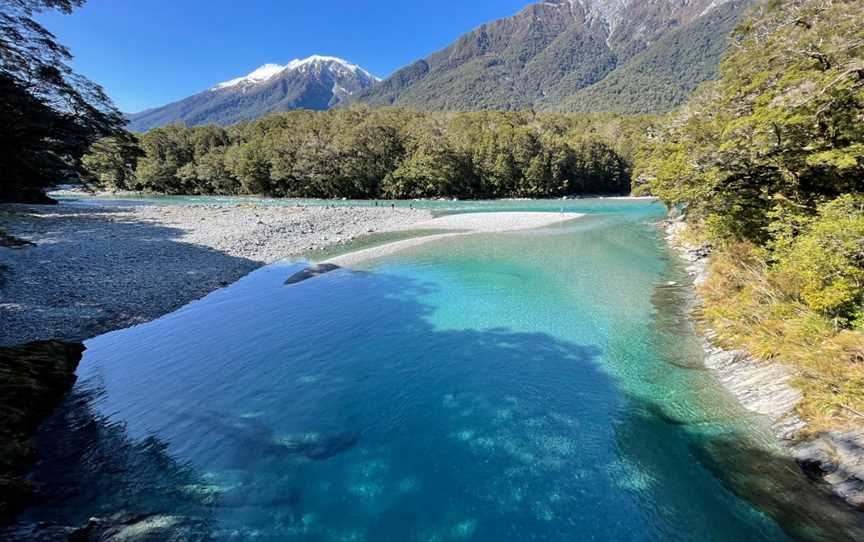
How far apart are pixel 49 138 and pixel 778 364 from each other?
17.0m

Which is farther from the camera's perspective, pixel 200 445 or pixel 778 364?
pixel 778 364

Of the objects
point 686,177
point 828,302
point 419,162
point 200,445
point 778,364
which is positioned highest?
point 419,162

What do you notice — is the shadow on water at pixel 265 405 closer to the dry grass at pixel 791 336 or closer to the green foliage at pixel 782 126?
the dry grass at pixel 791 336

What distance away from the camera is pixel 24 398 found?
901 centimetres

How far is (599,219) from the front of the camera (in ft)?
145

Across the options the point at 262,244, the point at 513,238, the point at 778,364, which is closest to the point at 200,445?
the point at 778,364

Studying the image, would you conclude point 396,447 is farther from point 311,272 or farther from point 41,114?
point 311,272

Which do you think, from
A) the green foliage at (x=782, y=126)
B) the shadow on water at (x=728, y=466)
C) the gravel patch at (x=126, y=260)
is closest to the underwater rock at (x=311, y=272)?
the gravel patch at (x=126, y=260)

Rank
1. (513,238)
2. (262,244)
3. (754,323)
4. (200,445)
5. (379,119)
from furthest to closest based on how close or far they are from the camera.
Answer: (379,119)
(513,238)
(262,244)
(754,323)
(200,445)

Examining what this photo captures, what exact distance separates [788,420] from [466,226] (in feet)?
107

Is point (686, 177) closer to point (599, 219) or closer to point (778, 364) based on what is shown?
point (778, 364)

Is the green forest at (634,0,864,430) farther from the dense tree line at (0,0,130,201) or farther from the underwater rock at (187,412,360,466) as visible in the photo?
the dense tree line at (0,0,130,201)

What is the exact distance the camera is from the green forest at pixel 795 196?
830 cm

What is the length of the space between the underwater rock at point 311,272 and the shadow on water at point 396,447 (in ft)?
24.2
